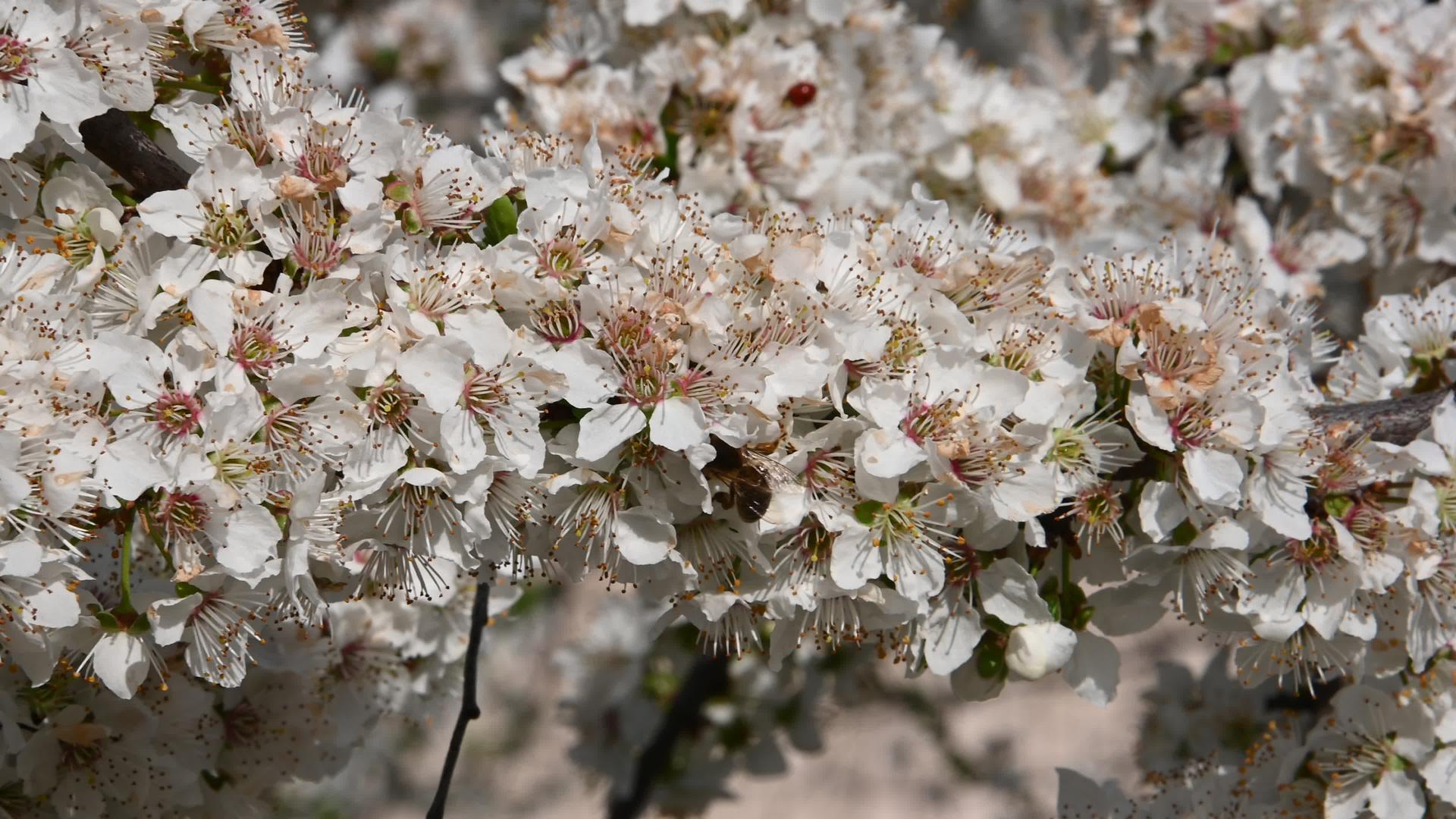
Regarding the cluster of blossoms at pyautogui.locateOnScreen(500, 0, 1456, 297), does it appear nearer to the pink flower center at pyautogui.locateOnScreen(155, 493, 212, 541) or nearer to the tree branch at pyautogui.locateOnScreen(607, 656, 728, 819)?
the pink flower center at pyautogui.locateOnScreen(155, 493, 212, 541)

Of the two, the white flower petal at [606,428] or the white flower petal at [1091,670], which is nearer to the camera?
the white flower petal at [606,428]

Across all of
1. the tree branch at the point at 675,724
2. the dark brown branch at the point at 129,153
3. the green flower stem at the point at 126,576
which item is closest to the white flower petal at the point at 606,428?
the green flower stem at the point at 126,576

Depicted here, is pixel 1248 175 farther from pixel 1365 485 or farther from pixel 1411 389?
pixel 1365 485

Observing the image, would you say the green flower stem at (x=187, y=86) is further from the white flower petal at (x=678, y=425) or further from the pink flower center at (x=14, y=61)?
the white flower petal at (x=678, y=425)

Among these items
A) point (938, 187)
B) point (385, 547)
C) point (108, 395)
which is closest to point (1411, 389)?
point (938, 187)

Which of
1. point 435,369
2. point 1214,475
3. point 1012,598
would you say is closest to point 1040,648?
point 1012,598

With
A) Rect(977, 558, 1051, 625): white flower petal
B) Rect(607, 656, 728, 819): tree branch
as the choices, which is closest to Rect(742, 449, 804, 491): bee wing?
Rect(977, 558, 1051, 625): white flower petal

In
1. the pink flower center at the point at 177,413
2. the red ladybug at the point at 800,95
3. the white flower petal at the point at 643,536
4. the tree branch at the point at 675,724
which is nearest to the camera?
the pink flower center at the point at 177,413
